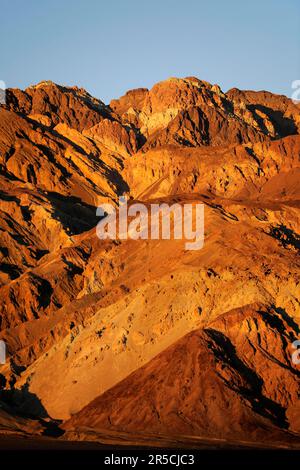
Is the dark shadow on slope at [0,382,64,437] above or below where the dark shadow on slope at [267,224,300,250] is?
below

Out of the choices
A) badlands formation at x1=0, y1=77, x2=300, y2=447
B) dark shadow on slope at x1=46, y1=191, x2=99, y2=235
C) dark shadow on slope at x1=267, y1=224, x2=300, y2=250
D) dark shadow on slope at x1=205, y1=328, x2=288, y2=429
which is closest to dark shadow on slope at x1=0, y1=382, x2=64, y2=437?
badlands formation at x1=0, y1=77, x2=300, y2=447

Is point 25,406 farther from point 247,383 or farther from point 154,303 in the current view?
point 247,383

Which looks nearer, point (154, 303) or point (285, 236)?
point (154, 303)

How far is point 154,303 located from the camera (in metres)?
97.3

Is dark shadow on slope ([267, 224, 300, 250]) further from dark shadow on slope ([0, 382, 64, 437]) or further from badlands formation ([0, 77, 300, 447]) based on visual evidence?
dark shadow on slope ([0, 382, 64, 437])

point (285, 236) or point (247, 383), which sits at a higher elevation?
point (285, 236)

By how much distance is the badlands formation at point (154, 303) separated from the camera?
273ft

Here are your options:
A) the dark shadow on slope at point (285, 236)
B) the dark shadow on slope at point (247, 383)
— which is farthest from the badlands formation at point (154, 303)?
the dark shadow on slope at point (285, 236)

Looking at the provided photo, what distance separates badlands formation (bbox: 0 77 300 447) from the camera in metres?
83.1

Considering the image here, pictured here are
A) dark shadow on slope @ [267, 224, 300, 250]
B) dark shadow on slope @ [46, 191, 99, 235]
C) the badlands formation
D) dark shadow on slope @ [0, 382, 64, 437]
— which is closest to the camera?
the badlands formation

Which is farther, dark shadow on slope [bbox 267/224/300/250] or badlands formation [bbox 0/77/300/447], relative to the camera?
dark shadow on slope [bbox 267/224/300/250]

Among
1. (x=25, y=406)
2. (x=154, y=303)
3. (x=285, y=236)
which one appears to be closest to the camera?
(x=25, y=406)

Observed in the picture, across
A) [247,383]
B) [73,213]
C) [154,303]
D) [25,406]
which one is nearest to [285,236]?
[154,303]
